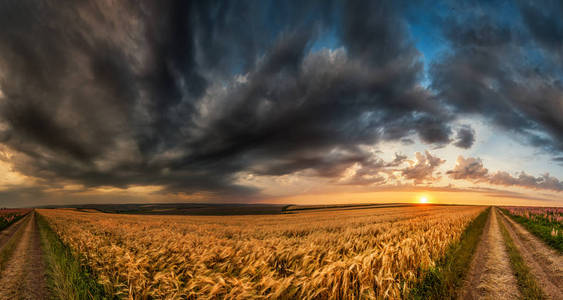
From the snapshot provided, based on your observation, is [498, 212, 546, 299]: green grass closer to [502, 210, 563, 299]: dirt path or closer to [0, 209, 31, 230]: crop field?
[502, 210, 563, 299]: dirt path

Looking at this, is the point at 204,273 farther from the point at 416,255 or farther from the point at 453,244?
the point at 453,244

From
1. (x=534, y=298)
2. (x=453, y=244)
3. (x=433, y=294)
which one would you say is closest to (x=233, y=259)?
(x=433, y=294)

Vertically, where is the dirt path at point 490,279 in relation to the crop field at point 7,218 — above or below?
above

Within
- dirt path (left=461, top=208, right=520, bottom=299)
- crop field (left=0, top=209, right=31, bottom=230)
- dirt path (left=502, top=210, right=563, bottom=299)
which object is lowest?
crop field (left=0, top=209, right=31, bottom=230)

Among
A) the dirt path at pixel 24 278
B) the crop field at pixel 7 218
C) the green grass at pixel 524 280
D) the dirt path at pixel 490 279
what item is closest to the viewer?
the dirt path at pixel 490 279

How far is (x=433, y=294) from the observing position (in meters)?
4.86

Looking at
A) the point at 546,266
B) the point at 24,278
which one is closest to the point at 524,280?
the point at 546,266

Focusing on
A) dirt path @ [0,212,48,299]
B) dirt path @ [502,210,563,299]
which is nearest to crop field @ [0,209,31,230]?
dirt path @ [0,212,48,299]

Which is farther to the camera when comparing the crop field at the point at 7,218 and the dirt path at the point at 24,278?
the crop field at the point at 7,218

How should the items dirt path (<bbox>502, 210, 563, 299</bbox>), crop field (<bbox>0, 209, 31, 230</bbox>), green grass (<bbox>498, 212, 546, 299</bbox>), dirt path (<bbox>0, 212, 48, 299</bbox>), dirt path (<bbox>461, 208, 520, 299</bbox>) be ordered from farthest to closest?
crop field (<bbox>0, 209, 31, 230</bbox>) < dirt path (<bbox>0, 212, 48, 299</bbox>) < dirt path (<bbox>502, 210, 563, 299</bbox>) < green grass (<bbox>498, 212, 546, 299</bbox>) < dirt path (<bbox>461, 208, 520, 299</bbox>)

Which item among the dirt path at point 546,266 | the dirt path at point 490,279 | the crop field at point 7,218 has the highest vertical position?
the dirt path at point 490,279

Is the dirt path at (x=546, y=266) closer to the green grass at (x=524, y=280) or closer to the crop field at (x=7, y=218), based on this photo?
the green grass at (x=524, y=280)

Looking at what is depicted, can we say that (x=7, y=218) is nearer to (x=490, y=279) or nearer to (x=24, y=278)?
(x=24, y=278)

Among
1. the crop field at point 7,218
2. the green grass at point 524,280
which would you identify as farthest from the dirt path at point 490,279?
the crop field at point 7,218
